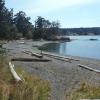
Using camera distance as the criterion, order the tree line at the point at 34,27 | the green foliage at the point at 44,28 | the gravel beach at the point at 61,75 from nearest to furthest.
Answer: the gravel beach at the point at 61,75, the tree line at the point at 34,27, the green foliage at the point at 44,28

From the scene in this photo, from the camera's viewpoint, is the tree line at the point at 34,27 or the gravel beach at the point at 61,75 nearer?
the gravel beach at the point at 61,75

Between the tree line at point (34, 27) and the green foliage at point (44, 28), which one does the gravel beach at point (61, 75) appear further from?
the green foliage at point (44, 28)

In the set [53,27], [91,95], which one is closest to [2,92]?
[91,95]

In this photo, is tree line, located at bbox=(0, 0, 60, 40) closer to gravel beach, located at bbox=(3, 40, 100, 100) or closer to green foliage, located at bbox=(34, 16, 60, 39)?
green foliage, located at bbox=(34, 16, 60, 39)

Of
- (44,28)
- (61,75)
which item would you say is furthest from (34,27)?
(61,75)

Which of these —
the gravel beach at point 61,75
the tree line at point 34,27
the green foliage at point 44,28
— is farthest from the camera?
the green foliage at point 44,28

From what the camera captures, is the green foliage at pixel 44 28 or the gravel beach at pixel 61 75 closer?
the gravel beach at pixel 61 75

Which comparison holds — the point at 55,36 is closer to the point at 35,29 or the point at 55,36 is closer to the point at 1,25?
the point at 35,29

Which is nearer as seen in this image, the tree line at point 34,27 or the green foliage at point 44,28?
the tree line at point 34,27

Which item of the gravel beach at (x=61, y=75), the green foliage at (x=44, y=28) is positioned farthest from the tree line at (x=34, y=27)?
the gravel beach at (x=61, y=75)

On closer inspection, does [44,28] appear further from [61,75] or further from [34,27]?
[61,75]

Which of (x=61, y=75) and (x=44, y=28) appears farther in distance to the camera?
(x=44, y=28)

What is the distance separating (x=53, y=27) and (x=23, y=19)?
23719mm

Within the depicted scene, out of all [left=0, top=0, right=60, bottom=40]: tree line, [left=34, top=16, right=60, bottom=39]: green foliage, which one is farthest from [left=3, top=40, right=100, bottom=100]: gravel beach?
[left=34, top=16, right=60, bottom=39]: green foliage
